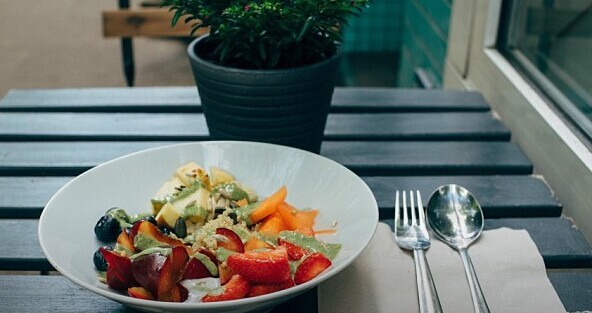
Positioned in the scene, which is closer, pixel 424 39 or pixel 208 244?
pixel 208 244

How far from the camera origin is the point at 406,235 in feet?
3.04

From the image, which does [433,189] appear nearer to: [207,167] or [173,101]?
[207,167]

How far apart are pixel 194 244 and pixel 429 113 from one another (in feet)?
2.21

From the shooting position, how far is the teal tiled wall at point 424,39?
220 centimetres

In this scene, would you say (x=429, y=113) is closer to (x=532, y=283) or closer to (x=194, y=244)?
(x=532, y=283)

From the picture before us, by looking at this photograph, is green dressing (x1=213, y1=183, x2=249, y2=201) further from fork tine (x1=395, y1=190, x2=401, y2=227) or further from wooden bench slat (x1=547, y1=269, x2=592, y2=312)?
wooden bench slat (x1=547, y1=269, x2=592, y2=312)

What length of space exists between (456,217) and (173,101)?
2.09ft

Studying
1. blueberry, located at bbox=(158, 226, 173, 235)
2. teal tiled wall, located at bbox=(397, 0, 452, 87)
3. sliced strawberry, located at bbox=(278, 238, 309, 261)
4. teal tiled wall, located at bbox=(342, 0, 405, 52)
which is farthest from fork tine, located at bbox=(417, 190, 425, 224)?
teal tiled wall, located at bbox=(342, 0, 405, 52)

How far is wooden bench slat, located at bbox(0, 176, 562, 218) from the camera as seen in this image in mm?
1010

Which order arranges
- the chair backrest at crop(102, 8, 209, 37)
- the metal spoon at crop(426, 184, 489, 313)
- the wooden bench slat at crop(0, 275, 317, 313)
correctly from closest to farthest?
the wooden bench slat at crop(0, 275, 317, 313) → the metal spoon at crop(426, 184, 489, 313) → the chair backrest at crop(102, 8, 209, 37)

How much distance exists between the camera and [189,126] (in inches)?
49.5

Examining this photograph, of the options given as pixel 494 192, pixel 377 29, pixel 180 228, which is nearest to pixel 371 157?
pixel 494 192

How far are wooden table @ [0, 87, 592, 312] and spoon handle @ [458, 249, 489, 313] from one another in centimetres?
11

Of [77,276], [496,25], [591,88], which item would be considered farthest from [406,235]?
[496,25]
